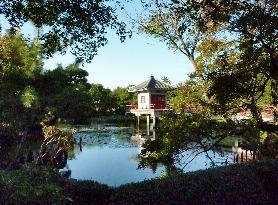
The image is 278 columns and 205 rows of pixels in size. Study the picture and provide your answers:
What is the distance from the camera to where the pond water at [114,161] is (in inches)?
938

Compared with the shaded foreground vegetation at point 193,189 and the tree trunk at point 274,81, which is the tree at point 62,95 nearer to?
the tree trunk at point 274,81

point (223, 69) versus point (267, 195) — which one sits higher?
point (223, 69)

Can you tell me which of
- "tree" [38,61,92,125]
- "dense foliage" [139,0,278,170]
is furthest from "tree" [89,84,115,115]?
"dense foliage" [139,0,278,170]

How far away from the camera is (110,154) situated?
33.5 meters

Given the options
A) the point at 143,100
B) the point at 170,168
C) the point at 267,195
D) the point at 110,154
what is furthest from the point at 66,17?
the point at 143,100

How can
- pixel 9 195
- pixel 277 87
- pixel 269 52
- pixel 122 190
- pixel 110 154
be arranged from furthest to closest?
pixel 110 154 < pixel 277 87 < pixel 269 52 < pixel 122 190 < pixel 9 195

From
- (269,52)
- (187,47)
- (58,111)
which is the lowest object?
(58,111)

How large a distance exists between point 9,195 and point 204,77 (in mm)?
9744

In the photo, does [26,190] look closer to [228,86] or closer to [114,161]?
[228,86]

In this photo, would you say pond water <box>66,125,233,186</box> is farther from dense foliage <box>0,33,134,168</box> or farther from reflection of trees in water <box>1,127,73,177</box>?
dense foliage <box>0,33,134,168</box>

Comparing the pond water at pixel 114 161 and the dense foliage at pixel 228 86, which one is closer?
the dense foliage at pixel 228 86

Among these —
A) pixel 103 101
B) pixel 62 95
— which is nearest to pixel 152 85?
pixel 103 101

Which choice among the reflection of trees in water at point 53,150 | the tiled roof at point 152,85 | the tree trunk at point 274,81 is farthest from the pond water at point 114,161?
the tiled roof at point 152,85

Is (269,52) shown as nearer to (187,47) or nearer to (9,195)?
(9,195)
